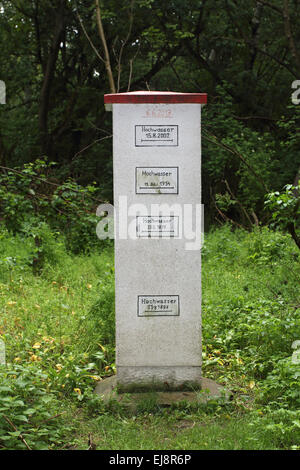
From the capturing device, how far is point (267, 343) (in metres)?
4.58

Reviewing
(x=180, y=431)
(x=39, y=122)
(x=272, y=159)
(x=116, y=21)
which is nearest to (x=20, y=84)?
(x=39, y=122)

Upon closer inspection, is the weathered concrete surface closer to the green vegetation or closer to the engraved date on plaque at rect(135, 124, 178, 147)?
the engraved date on plaque at rect(135, 124, 178, 147)

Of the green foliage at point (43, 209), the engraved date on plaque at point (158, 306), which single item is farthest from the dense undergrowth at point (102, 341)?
the engraved date on plaque at point (158, 306)

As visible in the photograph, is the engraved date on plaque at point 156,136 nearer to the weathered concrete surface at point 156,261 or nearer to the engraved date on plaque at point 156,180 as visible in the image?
the weathered concrete surface at point 156,261

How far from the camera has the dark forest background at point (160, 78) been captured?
38.7 ft

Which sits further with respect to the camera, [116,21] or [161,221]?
[116,21]

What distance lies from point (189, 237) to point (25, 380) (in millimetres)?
1514

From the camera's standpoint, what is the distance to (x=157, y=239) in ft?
13.0

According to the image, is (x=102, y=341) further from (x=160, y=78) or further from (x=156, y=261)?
(x=160, y=78)

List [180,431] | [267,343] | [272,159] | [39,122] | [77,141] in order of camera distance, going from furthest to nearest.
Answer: [77,141]
[39,122]
[272,159]
[267,343]
[180,431]

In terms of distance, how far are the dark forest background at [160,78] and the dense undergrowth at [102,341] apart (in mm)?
4013

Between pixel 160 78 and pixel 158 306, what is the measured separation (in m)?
12.3
